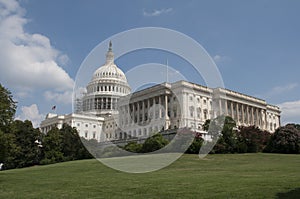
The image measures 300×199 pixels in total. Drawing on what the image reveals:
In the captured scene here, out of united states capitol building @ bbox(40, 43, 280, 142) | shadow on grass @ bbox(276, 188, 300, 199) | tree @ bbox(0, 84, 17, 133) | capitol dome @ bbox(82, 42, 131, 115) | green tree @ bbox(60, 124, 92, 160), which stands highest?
capitol dome @ bbox(82, 42, 131, 115)

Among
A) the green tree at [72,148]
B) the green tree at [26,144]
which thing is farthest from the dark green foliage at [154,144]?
the green tree at [26,144]

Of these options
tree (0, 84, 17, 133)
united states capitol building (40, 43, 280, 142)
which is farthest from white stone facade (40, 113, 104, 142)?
tree (0, 84, 17, 133)

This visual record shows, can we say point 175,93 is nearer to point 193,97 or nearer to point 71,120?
point 193,97

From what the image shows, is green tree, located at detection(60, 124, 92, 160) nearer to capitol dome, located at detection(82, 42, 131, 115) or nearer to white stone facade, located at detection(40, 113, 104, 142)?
white stone facade, located at detection(40, 113, 104, 142)

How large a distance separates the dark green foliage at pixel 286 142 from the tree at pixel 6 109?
43570 mm

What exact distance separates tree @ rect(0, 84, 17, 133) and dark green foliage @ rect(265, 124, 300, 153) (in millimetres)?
43570

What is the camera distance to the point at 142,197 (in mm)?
15430

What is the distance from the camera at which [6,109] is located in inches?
1232

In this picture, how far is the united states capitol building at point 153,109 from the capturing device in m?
85.7

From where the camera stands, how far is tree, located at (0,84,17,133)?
102 feet

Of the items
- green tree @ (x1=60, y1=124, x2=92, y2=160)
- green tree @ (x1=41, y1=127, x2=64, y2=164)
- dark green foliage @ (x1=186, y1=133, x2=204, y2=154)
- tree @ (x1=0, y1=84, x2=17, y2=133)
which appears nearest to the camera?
tree @ (x1=0, y1=84, x2=17, y2=133)

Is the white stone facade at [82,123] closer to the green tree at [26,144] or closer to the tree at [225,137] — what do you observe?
the green tree at [26,144]

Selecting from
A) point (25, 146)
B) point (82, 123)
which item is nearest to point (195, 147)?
point (25, 146)

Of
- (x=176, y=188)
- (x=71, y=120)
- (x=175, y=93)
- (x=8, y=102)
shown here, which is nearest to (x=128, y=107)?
(x=175, y=93)
